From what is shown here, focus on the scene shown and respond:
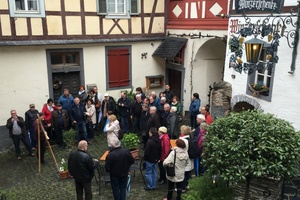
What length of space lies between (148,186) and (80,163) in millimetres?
2023

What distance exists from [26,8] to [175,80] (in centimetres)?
690

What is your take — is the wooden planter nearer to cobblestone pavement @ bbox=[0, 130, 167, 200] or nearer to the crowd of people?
cobblestone pavement @ bbox=[0, 130, 167, 200]

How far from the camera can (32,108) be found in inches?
357

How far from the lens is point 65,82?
1241cm

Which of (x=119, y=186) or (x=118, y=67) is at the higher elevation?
(x=118, y=67)

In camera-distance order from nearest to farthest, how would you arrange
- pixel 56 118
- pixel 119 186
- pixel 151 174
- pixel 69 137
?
pixel 119 186 → pixel 151 174 → pixel 56 118 → pixel 69 137

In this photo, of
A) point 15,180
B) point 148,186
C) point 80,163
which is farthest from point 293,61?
point 15,180

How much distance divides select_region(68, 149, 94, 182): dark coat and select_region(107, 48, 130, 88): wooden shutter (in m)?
7.46

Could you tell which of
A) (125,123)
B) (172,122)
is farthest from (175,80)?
(172,122)

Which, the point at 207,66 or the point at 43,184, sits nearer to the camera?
the point at 43,184

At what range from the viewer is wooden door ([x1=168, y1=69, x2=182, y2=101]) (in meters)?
13.7

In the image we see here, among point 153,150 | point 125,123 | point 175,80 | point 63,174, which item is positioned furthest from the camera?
point 175,80

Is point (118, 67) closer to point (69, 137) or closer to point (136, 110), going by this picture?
point (136, 110)

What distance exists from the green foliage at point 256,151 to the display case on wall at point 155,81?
924cm
